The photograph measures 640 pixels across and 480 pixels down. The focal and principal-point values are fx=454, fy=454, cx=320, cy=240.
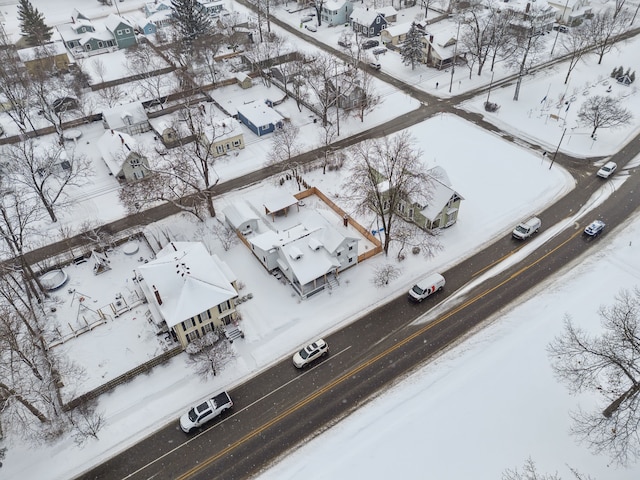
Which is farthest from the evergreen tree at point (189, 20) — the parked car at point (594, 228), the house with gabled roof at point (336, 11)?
the parked car at point (594, 228)

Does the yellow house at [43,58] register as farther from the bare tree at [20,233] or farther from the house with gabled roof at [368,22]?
the house with gabled roof at [368,22]

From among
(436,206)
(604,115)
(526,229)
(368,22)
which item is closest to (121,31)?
(368,22)

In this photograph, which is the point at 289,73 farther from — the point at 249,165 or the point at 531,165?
the point at 531,165

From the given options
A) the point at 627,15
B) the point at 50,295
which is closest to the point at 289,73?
the point at 50,295

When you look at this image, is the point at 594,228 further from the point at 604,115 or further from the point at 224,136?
the point at 224,136

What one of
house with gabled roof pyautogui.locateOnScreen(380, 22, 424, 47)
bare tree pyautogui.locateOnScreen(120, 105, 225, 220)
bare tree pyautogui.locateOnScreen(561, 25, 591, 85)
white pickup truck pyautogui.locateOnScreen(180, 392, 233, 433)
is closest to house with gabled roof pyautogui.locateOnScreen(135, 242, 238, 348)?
white pickup truck pyautogui.locateOnScreen(180, 392, 233, 433)
